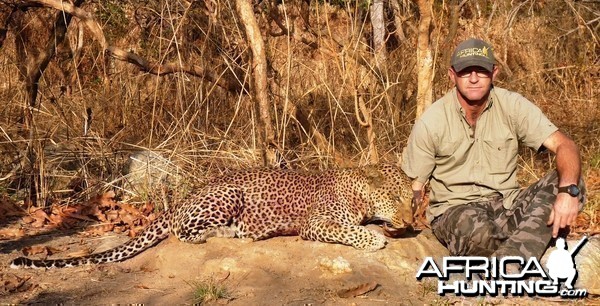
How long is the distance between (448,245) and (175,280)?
6.23 ft

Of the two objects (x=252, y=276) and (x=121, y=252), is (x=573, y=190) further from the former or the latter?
(x=121, y=252)

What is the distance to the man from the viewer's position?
16.1 ft

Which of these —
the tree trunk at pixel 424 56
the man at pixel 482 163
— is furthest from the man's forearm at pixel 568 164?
the tree trunk at pixel 424 56

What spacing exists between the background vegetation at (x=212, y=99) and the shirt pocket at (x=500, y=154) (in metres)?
1.67

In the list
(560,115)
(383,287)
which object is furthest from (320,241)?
(560,115)

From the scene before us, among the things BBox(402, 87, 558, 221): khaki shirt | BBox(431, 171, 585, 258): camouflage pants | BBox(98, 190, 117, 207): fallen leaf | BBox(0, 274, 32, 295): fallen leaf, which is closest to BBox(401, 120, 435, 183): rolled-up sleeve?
BBox(402, 87, 558, 221): khaki shirt

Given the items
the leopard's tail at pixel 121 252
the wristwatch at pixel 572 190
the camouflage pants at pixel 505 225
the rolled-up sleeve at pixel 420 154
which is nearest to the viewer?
the wristwatch at pixel 572 190

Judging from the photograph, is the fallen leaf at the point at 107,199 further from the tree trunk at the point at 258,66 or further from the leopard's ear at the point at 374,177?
the leopard's ear at the point at 374,177

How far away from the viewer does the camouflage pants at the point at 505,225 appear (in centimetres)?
487

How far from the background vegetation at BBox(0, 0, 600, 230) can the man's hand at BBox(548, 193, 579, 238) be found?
1970mm

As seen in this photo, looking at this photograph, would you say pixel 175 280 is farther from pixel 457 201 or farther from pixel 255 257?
pixel 457 201

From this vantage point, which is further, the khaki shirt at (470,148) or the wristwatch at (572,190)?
the khaki shirt at (470,148)

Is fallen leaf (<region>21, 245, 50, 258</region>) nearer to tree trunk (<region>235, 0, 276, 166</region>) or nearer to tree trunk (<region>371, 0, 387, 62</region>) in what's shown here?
tree trunk (<region>235, 0, 276, 166</region>)

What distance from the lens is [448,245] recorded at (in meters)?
5.28
